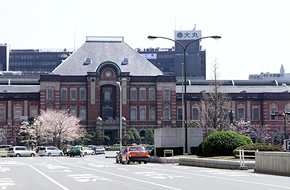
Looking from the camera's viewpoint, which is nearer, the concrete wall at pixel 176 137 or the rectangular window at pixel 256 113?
the concrete wall at pixel 176 137

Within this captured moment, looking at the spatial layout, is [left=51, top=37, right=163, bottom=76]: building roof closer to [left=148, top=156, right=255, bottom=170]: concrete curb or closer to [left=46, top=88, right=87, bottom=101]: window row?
[left=46, top=88, right=87, bottom=101]: window row

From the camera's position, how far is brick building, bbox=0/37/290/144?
112250mm

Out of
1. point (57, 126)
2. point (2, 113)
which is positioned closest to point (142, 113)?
point (57, 126)

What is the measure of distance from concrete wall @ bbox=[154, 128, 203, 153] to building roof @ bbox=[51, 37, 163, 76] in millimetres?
63765

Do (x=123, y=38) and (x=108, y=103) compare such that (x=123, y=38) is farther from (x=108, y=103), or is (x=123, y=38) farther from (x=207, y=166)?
(x=207, y=166)

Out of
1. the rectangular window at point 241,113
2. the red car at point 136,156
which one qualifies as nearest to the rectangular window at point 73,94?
the rectangular window at point 241,113

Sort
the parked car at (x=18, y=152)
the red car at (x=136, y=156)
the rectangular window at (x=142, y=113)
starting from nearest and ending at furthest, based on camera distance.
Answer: the red car at (x=136, y=156) < the parked car at (x=18, y=152) < the rectangular window at (x=142, y=113)

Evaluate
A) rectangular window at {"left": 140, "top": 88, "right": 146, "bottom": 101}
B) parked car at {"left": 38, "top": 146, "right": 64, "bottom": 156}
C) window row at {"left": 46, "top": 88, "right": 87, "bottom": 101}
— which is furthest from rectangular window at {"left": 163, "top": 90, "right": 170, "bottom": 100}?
parked car at {"left": 38, "top": 146, "right": 64, "bottom": 156}

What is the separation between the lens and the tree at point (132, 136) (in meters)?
109

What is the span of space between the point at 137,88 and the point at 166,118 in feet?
26.4

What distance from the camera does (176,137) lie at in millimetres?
52000

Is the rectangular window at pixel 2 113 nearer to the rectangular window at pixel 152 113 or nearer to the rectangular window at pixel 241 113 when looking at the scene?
the rectangular window at pixel 152 113

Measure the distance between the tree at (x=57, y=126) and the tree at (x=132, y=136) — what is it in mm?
8395

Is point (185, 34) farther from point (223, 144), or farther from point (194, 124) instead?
point (223, 144)
